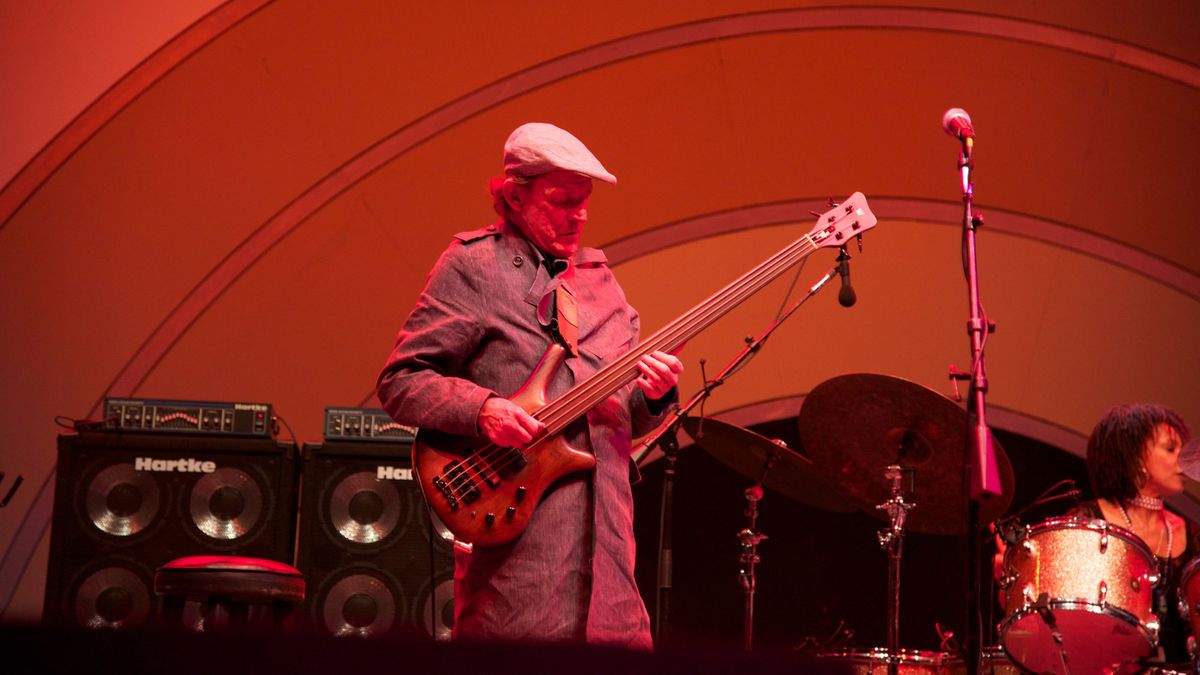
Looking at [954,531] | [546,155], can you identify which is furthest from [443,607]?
[546,155]

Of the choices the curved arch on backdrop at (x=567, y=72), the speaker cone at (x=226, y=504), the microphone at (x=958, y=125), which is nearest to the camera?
the microphone at (x=958, y=125)

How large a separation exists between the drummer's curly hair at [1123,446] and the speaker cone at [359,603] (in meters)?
3.06

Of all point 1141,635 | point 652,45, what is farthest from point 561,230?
point 652,45

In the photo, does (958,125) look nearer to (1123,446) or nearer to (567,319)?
(567,319)

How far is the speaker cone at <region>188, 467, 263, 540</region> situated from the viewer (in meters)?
4.86

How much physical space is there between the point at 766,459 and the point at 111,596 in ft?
8.29

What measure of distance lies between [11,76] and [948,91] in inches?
186

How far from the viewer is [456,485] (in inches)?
108

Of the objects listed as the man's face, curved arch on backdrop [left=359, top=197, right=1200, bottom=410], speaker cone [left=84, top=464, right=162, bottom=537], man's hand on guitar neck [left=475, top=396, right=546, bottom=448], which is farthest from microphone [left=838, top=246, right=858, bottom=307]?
curved arch on backdrop [left=359, top=197, right=1200, bottom=410]

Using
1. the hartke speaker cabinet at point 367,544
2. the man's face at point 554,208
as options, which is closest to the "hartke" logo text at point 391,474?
the hartke speaker cabinet at point 367,544

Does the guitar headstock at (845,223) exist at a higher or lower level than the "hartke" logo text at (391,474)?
higher

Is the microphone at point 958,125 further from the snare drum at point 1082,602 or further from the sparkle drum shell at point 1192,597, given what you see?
the sparkle drum shell at point 1192,597

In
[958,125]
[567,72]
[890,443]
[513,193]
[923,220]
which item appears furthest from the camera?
[923,220]

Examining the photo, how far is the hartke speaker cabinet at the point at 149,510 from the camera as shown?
4.80 metres
